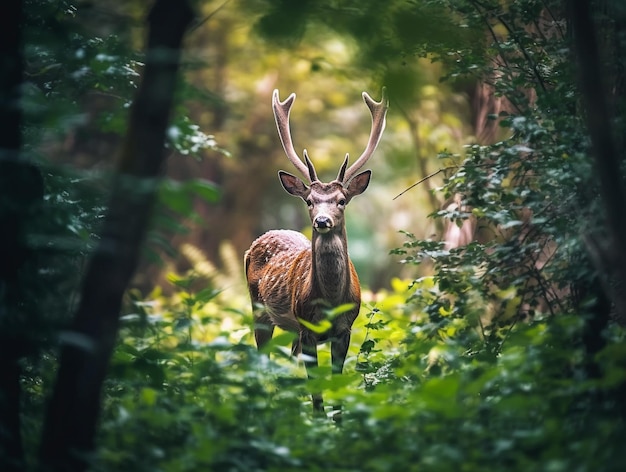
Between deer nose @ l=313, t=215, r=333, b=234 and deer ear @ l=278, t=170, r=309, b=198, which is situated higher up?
deer ear @ l=278, t=170, r=309, b=198

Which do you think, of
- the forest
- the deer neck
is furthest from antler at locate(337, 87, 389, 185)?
the forest

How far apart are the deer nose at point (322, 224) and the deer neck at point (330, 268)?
0.19 m

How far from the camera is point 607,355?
3900mm

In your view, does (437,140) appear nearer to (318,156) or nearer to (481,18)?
(318,156)

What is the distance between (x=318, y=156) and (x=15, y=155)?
1439 cm

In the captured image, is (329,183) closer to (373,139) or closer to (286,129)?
(373,139)

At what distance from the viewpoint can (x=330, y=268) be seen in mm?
7203

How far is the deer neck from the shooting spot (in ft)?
23.6

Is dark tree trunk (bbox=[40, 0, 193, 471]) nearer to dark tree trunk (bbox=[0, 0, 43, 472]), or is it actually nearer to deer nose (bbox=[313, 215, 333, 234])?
dark tree trunk (bbox=[0, 0, 43, 472])

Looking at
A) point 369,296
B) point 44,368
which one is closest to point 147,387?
point 44,368

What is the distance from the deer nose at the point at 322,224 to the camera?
7031mm

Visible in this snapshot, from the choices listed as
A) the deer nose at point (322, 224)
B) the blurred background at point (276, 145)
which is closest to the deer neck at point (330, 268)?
the deer nose at point (322, 224)

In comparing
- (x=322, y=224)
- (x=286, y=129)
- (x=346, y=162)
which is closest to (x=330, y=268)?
(x=322, y=224)

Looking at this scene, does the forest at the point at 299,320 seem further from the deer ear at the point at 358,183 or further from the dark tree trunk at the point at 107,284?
the deer ear at the point at 358,183
